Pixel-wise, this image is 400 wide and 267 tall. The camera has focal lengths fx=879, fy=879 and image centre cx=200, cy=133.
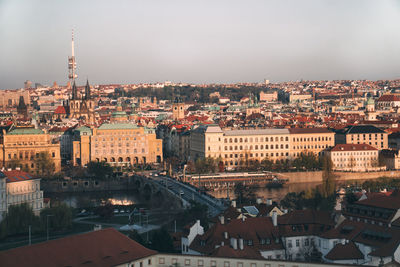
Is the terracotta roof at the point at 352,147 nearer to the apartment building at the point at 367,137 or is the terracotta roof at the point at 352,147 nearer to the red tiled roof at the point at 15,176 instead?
the apartment building at the point at 367,137

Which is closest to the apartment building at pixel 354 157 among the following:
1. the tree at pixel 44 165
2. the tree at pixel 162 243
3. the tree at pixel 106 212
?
the tree at pixel 44 165

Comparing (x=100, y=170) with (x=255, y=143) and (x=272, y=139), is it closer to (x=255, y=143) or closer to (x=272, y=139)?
(x=255, y=143)

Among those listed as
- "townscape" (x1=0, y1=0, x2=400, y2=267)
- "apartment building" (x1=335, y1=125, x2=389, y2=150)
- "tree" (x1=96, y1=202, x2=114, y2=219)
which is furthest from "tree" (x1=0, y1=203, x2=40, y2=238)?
"apartment building" (x1=335, y1=125, x2=389, y2=150)

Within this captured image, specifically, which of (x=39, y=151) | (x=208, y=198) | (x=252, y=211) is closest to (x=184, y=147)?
(x=39, y=151)

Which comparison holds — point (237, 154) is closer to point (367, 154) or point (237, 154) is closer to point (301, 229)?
point (367, 154)

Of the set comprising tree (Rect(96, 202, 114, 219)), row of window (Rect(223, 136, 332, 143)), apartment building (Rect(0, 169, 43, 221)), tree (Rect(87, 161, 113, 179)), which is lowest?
tree (Rect(87, 161, 113, 179))

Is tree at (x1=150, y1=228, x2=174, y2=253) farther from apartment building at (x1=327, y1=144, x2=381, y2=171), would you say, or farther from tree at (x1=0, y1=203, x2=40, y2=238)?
apartment building at (x1=327, y1=144, x2=381, y2=171)
